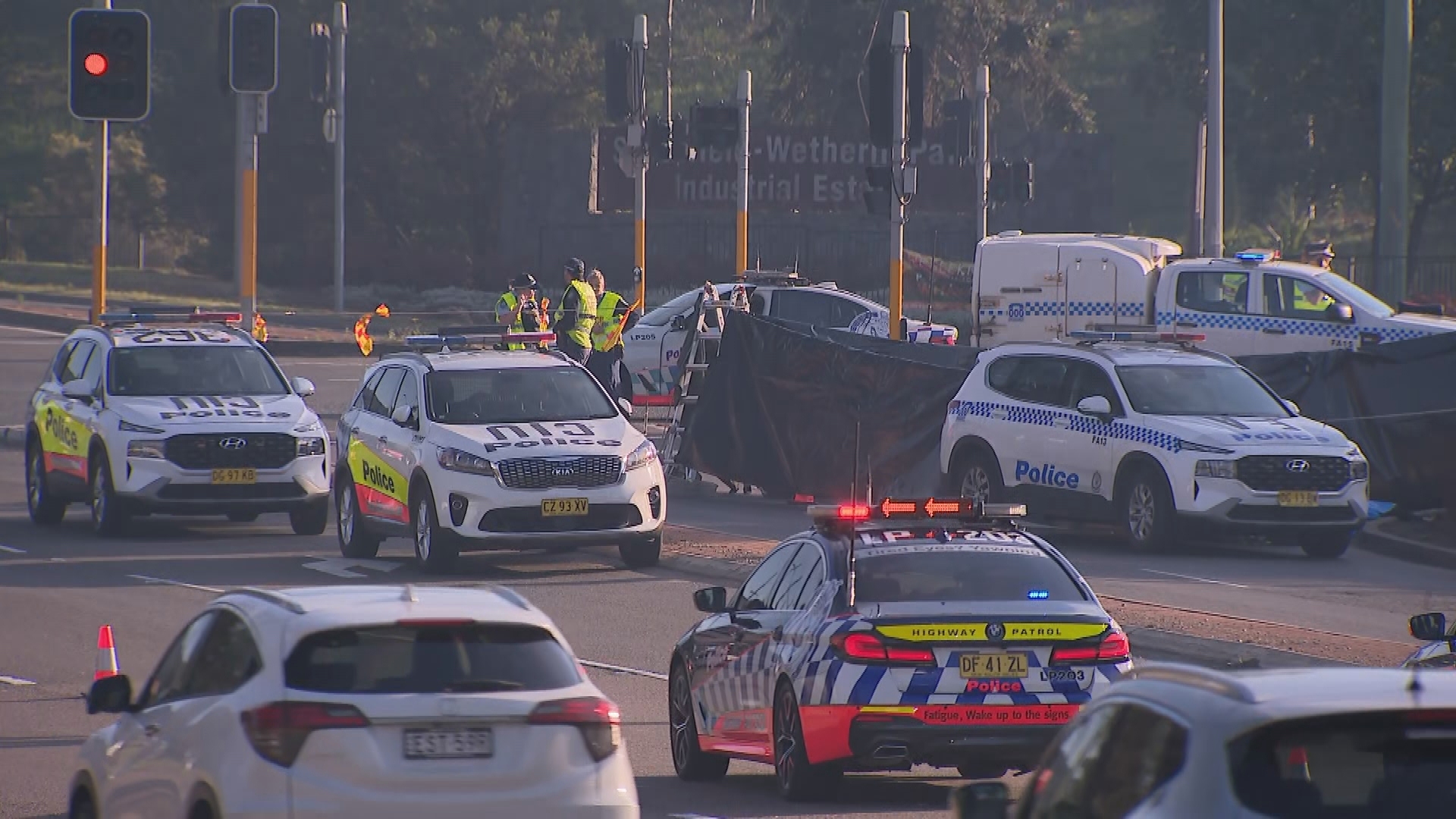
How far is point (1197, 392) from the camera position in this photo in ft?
68.3

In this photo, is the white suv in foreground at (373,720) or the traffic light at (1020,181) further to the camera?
the traffic light at (1020,181)

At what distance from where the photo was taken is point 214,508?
20.7m

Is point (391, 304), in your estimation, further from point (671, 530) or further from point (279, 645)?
point (279, 645)

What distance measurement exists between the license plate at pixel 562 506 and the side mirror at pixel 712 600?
7.41m

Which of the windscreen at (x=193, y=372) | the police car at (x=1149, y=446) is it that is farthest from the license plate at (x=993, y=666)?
the windscreen at (x=193, y=372)

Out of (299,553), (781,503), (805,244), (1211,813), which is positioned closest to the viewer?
(1211,813)

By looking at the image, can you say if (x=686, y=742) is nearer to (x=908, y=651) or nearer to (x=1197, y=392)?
(x=908, y=651)

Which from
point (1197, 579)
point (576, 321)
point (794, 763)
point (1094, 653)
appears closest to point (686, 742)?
point (794, 763)

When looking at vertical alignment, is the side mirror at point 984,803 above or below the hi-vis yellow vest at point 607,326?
below

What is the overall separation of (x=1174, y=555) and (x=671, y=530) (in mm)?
4567

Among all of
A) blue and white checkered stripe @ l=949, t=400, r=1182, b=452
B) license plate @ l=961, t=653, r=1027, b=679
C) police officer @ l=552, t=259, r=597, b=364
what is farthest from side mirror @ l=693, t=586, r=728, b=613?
police officer @ l=552, t=259, r=597, b=364

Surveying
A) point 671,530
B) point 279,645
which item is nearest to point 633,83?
point 671,530

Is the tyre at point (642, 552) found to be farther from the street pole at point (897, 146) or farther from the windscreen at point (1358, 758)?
the windscreen at point (1358, 758)

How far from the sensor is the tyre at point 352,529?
19.9 meters
